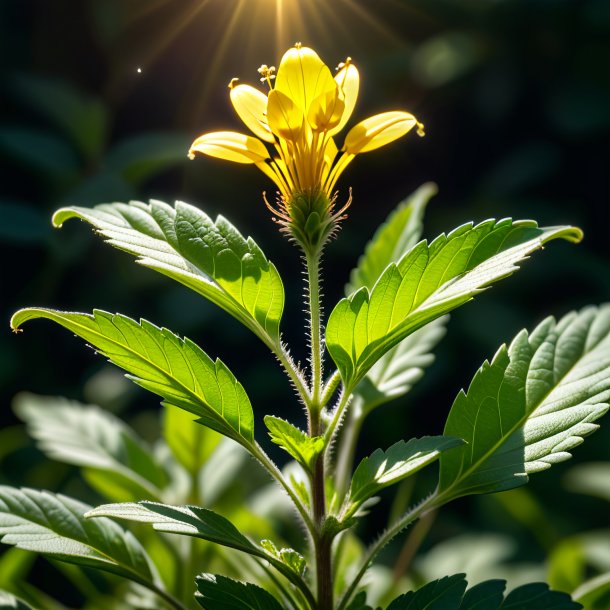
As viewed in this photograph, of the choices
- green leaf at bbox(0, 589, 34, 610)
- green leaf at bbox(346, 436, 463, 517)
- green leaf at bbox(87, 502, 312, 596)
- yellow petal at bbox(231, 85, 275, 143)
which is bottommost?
green leaf at bbox(0, 589, 34, 610)

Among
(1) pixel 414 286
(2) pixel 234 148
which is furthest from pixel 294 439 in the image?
(2) pixel 234 148

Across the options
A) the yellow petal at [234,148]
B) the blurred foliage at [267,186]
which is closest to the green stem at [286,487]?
the yellow petal at [234,148]

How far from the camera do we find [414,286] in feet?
2.10

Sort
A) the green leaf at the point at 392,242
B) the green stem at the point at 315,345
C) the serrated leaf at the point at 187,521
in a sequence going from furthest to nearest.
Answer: the green leaf at the point at 392,242 → the green stem at the point at 315,345 → the serrated leaf at the point at 187,521

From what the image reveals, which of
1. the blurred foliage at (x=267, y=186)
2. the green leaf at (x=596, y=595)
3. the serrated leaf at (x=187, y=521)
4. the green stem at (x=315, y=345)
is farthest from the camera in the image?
the blurred foliage at (x=267, y=186)

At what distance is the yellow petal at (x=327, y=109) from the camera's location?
0.66 m

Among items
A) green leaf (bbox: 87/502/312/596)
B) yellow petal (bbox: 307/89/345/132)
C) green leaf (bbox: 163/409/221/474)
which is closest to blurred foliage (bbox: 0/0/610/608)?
green leaf (bbox: 163/409/221/474)

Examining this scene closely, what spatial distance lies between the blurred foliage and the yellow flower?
1.18 metres

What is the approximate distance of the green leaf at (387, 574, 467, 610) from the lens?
65cm

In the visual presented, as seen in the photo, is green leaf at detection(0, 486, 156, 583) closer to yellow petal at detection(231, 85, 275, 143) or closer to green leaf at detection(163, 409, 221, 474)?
green leaf at detection(163, 409, 221, 474)

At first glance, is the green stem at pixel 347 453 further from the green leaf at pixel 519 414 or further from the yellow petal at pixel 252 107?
the yellow petal at pixel 252 107

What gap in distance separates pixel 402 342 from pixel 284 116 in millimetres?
384

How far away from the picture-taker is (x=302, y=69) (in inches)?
Result: 25.6

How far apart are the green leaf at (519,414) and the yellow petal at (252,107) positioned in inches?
12.2
